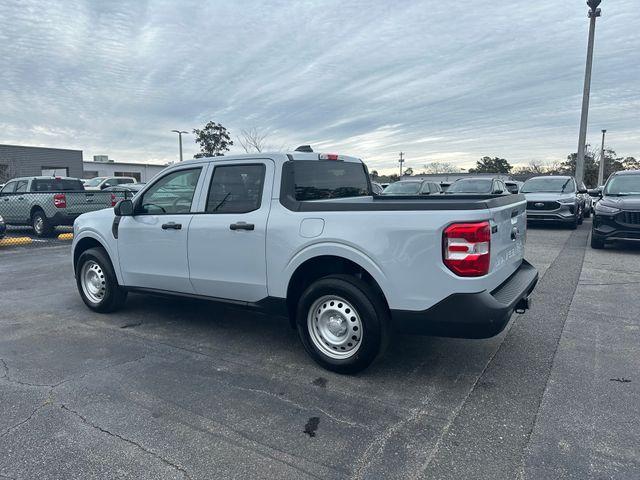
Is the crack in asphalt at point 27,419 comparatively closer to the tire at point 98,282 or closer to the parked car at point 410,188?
the tire at point 98,282

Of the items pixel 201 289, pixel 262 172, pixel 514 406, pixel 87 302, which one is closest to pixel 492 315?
pixel 514 406

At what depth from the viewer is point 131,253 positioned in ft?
17.0

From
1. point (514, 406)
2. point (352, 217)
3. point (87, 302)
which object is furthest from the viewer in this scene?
point (87, 302)

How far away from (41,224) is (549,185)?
15867mm

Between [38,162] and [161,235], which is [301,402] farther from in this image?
[38,162]

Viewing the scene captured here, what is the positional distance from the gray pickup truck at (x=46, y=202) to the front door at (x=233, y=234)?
10648 millimetres

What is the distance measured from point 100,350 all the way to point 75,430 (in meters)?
1.54

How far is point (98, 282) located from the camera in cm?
572

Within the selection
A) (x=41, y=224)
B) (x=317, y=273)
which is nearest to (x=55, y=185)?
(x=41, y=224)

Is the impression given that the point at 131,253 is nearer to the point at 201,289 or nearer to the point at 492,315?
the point at 201,289

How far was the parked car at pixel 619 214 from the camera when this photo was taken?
8.98 meters

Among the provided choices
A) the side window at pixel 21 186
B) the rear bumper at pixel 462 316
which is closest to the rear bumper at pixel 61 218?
the side window at pixel 21 186

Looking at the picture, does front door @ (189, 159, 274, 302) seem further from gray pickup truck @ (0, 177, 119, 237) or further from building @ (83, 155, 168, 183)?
building @ (83, 155, 168, 183)

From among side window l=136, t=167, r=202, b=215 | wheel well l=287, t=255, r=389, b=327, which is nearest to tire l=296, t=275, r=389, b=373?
wheel well l=287, t=255, r=389, b=327
